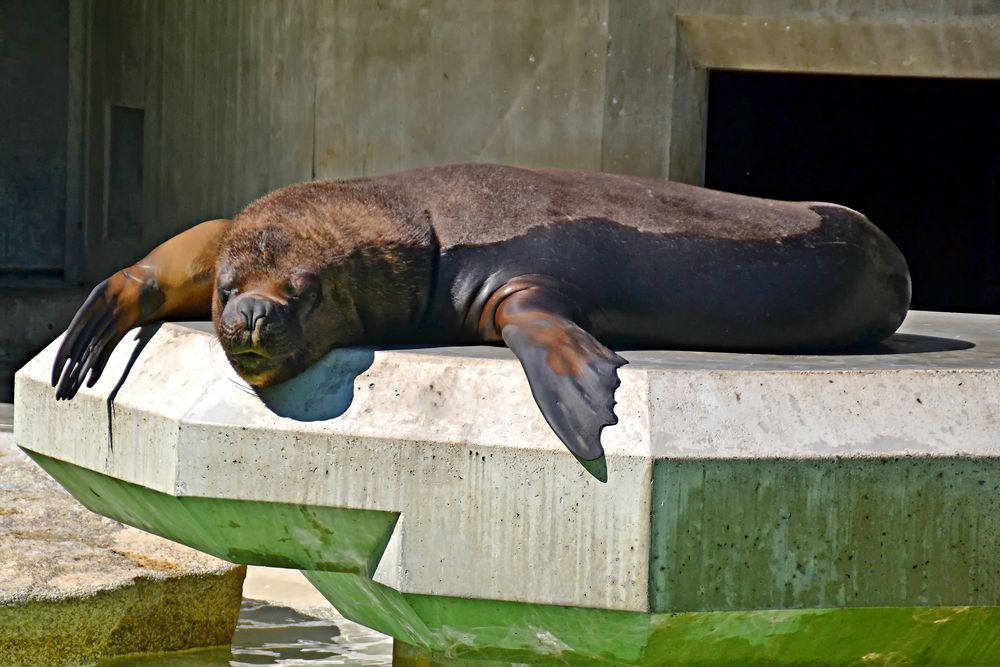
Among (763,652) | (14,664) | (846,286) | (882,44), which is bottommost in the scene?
(14,664)

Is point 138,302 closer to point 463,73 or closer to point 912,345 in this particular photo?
point 912,345

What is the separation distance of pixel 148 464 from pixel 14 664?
4.49ft

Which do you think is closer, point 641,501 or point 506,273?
point 641,501

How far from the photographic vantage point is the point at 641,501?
291 centimetres

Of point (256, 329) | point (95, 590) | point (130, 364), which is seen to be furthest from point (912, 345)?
point (95, 590)

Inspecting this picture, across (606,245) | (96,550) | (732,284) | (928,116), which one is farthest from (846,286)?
(928,116)

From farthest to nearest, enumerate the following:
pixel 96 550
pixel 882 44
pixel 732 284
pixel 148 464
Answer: pixel 882 44 < pixel 96 550 < pixel 732 284 < pixel 148 464

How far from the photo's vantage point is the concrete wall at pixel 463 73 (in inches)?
324

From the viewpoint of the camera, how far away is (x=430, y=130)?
9.26m

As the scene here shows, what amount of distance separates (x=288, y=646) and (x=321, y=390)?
1952 millimetres

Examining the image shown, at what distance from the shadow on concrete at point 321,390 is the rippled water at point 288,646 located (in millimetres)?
1693

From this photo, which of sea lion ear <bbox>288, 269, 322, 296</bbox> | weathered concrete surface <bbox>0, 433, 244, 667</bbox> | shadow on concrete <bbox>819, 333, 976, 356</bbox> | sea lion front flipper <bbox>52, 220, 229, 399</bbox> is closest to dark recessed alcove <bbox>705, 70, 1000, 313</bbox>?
weathered concrete surface <bbox>0, 433, 244, 667</bbox>

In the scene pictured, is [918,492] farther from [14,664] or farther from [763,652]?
[14,664]

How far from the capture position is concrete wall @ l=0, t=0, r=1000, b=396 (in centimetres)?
823
